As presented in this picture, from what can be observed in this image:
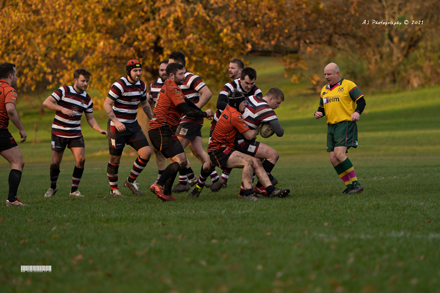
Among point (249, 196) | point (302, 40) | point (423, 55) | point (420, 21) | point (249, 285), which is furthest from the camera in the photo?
point (423, 55)

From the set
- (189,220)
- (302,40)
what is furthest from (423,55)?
(189,220)

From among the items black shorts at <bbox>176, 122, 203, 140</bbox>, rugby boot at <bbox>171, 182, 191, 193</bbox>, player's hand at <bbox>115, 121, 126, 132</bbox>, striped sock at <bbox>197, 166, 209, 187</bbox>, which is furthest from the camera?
black shorts at <bbox>176, 122, 203, 140</bbox>

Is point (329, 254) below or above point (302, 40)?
below

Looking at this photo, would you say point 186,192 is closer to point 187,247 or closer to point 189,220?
point 189,220

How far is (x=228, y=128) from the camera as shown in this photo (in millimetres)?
8000

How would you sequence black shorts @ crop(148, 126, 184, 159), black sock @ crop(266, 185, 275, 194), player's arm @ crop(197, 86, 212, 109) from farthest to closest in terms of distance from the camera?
player's arm @ crop(197, 86, 212, 109) → black shorts @ crop(148, 126, 184, 159) → black sock @ crop(266, 185, 275, 194)

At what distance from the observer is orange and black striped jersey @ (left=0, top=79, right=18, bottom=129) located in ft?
25.4

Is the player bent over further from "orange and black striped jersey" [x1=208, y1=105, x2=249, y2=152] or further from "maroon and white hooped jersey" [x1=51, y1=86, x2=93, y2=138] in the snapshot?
"maroon and white hooped jersey" [x1=51, y1=86, x2=93, y2=138]

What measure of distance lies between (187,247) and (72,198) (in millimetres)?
4760

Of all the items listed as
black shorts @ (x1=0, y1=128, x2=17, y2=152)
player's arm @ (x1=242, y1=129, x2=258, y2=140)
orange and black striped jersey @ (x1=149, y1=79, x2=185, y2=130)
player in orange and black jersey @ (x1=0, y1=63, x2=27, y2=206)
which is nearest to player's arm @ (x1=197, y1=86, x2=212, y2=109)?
orange and black striped jersey @ (x1=149, y1=79, x2=185, y2=130)

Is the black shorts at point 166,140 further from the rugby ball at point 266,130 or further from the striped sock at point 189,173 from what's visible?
the striped sock at point 189,173

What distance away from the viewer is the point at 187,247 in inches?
193

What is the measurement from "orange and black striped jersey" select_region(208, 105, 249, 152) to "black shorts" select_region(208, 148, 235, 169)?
0.22 ft

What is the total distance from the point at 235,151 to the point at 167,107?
1.30 meters
